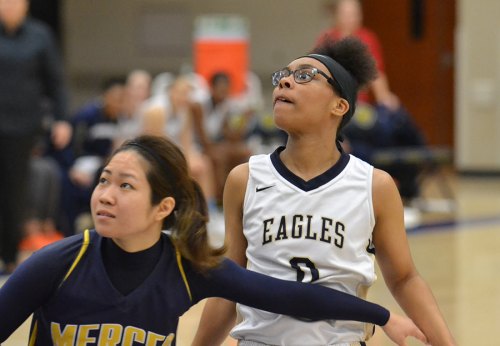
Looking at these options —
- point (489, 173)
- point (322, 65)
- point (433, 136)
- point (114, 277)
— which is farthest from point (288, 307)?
point (433, 136)

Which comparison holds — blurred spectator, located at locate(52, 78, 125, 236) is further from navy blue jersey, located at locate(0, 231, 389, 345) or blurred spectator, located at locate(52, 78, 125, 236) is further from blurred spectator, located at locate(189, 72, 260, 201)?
navy blue jersey, located at locate(0, 231, 389, 345)

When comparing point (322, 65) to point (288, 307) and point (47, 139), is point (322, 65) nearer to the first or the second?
point (288, 307)

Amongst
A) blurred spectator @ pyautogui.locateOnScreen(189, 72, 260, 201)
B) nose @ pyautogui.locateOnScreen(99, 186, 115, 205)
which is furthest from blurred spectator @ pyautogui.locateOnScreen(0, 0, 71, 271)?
nose @ pyautogui.locateOnScreen(99, 186, 115, 205)

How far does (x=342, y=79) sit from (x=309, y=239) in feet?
1.58

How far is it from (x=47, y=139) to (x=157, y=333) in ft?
23.0

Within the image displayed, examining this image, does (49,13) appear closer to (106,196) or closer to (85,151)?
(85,151)

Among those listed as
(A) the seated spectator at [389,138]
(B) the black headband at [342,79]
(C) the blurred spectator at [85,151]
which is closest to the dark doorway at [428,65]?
(A) the seated spectator at [389,138]

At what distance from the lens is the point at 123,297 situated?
9.15 feet

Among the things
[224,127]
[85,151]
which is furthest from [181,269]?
[224,127]

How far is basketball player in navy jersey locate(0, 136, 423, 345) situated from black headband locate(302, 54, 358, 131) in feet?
1.76

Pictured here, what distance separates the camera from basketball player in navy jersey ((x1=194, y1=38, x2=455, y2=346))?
10.1 feet

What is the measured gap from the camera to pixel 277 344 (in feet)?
10.1

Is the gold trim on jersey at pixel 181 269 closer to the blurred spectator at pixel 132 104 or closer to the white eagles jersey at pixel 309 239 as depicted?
the white eagles jersey at pixel 309 239

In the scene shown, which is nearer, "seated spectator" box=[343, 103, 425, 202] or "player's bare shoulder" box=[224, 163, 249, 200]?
"player's bare shoulder" box=[224, 163, 249, 200]
